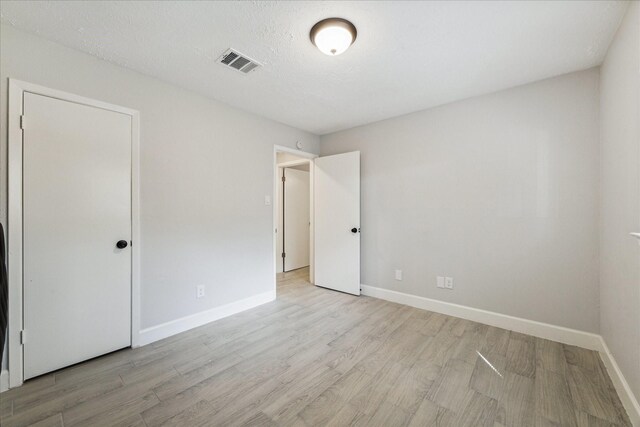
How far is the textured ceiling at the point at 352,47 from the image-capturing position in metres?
1.56

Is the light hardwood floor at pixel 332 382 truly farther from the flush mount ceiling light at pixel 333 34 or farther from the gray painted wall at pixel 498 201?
the flush mount ceiling light at pixel 333 34

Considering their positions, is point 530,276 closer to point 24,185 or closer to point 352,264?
point 352,264

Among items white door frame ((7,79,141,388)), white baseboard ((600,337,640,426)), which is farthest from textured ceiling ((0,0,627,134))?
white baseboard ((600,337,640,426))

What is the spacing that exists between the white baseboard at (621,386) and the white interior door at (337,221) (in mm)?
2328

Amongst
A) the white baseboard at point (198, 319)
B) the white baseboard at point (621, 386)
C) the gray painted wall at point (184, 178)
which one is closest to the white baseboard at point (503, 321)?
the white baseboard at point (621, 386)

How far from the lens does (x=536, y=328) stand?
7.89 ft

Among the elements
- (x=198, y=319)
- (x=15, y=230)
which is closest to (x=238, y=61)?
(x=15, y=230)

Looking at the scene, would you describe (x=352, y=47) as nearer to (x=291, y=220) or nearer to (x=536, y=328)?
(x=536, y=328)

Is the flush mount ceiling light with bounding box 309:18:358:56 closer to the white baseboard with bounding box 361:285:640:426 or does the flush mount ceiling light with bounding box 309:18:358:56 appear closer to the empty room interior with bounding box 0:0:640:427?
the empty room interior with bounding box 0:0:640:427

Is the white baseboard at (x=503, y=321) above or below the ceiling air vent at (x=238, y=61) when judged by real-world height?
below

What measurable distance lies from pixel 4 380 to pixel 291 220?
389cm

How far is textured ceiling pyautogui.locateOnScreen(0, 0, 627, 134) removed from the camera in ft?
5.13

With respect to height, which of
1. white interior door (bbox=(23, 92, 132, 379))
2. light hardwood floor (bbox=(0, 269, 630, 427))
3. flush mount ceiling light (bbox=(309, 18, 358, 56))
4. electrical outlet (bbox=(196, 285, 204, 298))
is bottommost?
light hardwood floor (bbox=(0, 269, 630, 427))

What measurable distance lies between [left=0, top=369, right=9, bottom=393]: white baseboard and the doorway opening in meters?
3.21
